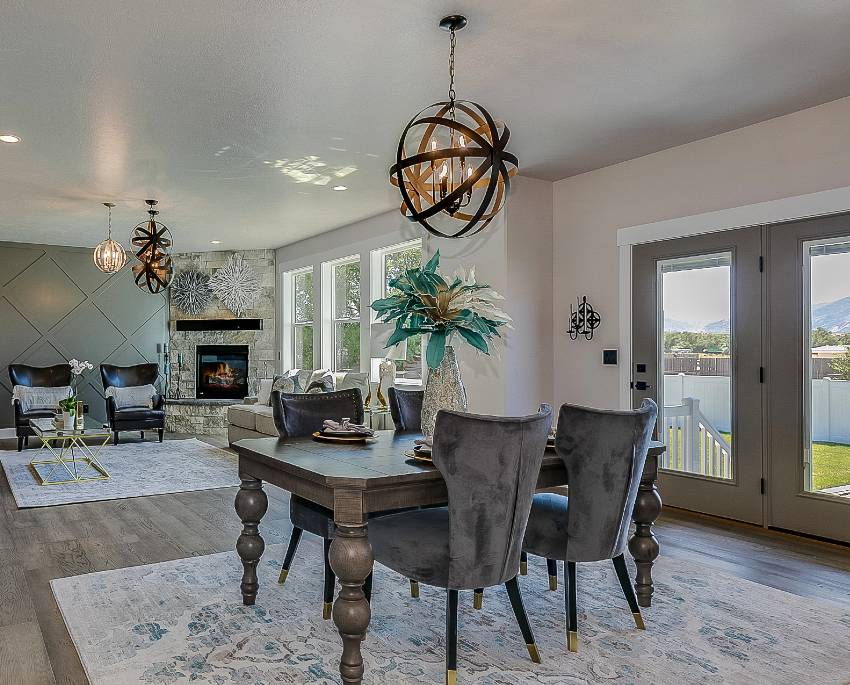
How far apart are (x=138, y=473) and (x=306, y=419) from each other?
3.60 metres

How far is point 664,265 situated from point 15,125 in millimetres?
4520

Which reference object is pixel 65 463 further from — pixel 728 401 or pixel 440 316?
pixel 728 401

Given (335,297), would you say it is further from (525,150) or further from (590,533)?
(590,533)

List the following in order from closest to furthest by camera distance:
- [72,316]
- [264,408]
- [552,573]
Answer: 1. [552,573]
2. [264,408]
3. [72,316]

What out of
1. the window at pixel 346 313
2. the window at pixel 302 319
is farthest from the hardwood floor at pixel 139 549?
the window at pixel 302 319

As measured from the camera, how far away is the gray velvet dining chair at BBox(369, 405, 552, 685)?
2232 millimetres

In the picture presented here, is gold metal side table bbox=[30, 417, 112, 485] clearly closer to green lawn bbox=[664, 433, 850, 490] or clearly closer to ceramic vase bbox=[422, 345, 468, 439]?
ceramic vase bbox=[422, 345, 468, 439]

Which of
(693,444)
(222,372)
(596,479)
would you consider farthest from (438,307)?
(222,372)

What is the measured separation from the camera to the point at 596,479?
258 centimetres

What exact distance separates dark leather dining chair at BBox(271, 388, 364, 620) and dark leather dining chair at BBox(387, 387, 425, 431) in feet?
0.60

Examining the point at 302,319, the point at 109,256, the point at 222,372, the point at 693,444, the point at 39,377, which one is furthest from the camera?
the point at 222,372

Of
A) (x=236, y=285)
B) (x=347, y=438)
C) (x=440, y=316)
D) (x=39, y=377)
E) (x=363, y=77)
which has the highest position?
(x=363, y=77)

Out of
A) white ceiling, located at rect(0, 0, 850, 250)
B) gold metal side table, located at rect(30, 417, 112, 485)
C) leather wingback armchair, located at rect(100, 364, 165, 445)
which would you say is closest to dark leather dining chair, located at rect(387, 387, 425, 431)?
white ceiling, located at rect(0, 0, 850, 250)

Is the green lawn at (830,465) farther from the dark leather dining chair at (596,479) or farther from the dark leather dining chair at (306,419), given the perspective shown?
the dark leather dining chair at (306,419)
